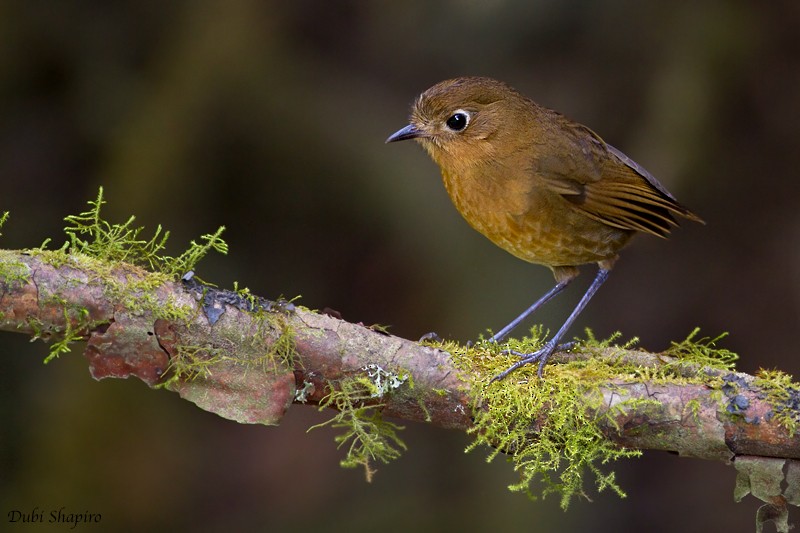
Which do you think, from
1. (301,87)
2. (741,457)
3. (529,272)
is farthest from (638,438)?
(301,87)

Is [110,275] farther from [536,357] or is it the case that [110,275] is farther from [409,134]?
[409,134]

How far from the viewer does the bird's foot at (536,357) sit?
289cm

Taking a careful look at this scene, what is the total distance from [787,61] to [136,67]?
137 inches

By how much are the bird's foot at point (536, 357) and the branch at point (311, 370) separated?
0.03 metres

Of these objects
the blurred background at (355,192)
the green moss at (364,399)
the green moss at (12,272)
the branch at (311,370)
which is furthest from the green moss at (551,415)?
the blurred background at (355,192)

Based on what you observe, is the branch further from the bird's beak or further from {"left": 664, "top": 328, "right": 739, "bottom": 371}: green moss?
the bird's beak

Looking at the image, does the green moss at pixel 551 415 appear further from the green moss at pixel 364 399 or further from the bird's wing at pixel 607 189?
the bird's wing at pixel 607 189

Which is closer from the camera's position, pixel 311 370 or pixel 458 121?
pixel 311 370

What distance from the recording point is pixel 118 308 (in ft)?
8.27

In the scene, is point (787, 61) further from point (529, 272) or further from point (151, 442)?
point (151, 442)

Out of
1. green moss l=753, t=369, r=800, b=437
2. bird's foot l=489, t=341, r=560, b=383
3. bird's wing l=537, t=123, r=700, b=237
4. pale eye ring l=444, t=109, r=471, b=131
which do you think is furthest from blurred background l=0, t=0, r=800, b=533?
green moss l=753, t=369, r=800, b=437

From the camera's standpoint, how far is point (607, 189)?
3.78 meters

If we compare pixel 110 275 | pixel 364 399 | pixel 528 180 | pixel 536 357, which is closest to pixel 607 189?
pixel 528 180

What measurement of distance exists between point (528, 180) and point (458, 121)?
1.27 feet
